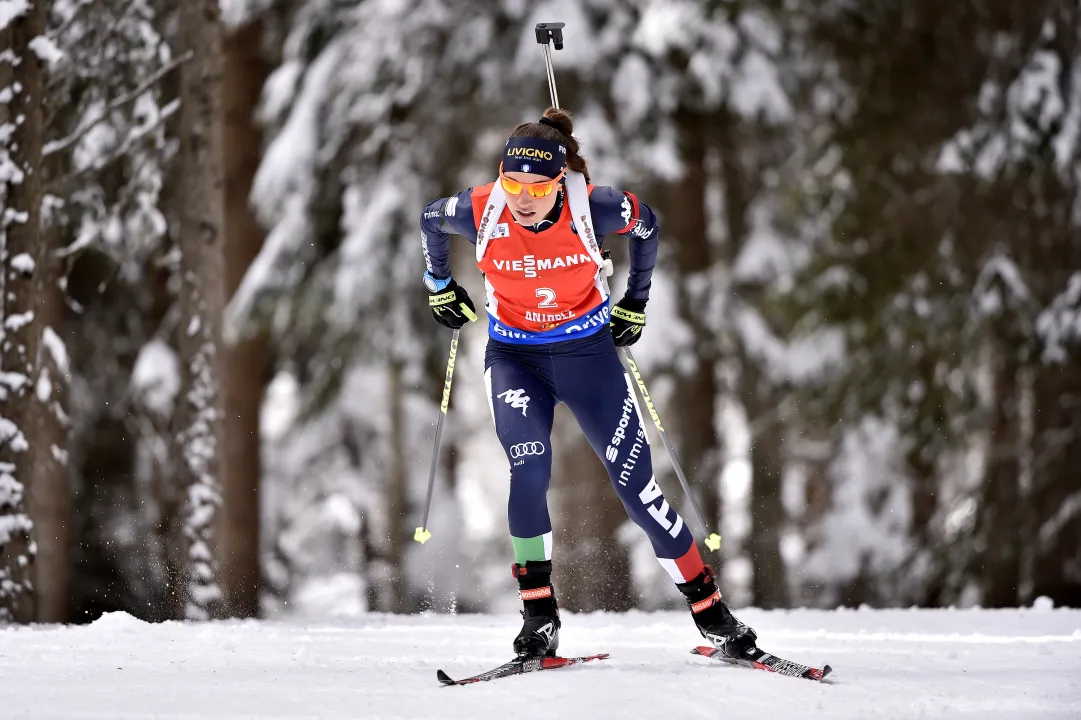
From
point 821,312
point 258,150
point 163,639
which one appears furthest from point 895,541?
point 163,639

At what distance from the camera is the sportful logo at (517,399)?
516 centimetres

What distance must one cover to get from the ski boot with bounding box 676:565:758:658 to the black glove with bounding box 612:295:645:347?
1.11m

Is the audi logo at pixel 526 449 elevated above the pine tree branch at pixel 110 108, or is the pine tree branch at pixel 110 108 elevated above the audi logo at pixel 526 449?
the pine tree branch at pixel 110 108

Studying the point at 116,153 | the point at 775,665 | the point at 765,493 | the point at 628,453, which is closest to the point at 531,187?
the point at 628,453

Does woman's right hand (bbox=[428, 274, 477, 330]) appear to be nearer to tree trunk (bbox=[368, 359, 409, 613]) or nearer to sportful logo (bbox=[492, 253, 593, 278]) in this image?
sportful logo (bbox=[492, 253, 593, 278])

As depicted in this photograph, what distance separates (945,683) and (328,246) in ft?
26.7

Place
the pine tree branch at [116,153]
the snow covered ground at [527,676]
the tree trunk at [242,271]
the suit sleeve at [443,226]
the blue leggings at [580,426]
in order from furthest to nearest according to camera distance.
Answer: the tree trunk at [242,271], the pine tree branch at [116,153], the suit sleeve at [443,226], the blue leggings at [580,426], the snow covered ground at [527,676]

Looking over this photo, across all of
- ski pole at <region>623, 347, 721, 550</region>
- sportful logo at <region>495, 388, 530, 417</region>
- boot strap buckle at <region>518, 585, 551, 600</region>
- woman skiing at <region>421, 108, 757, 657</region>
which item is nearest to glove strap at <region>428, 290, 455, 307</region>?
woman skiing at <region>421, 108, 757, 657</region>

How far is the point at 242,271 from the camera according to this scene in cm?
1340

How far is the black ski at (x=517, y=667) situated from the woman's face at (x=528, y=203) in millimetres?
1781

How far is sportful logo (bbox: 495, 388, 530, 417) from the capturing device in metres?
5.16

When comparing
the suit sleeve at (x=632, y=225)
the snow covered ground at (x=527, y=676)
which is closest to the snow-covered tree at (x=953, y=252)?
the snow covered ground at (x=527, y=676)

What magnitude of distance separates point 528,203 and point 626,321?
2.91 feet

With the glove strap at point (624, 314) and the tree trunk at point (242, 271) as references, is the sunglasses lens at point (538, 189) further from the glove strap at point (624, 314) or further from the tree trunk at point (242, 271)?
the tree trunk at point (242, 271)
